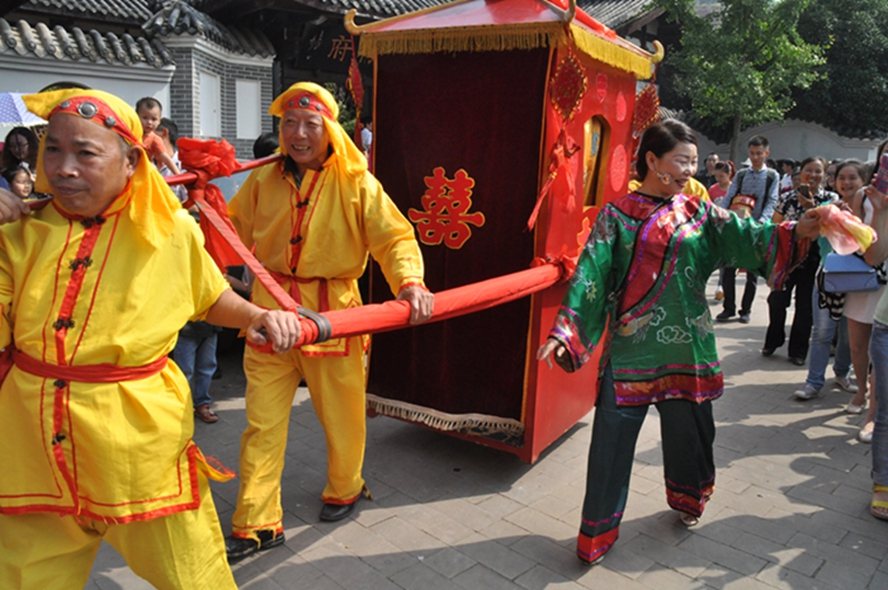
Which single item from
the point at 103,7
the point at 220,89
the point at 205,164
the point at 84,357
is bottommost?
the point at 84,357

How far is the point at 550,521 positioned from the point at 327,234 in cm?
168

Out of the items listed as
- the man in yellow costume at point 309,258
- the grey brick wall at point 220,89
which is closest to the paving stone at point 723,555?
the man in yellow costume at point 309,258

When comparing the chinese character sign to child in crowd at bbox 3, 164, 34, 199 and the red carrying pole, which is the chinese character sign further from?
child in crowd at bbox 3, 164, 34, 199

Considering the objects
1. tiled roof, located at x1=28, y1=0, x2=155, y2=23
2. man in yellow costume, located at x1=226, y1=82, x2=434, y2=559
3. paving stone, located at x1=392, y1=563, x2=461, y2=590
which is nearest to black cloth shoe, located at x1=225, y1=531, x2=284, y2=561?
man in yellow costume, located at x1=226, y1=82, x2=434, y2=559

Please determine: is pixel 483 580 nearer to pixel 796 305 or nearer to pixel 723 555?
pixel 723 555

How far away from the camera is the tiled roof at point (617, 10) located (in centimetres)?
1623

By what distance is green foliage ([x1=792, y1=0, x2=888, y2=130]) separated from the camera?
19297mm

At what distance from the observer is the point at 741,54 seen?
1591cm

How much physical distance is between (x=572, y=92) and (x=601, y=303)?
1044 millimetres

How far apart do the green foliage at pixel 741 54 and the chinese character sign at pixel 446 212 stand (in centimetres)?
1402

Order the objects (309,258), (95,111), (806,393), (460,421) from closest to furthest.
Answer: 1. (95,111)
2. (309,258)
3. (460,421)
4. (806,393)

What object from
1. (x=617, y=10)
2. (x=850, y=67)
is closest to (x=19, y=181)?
(x=617, y=10)

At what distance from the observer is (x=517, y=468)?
3.88m

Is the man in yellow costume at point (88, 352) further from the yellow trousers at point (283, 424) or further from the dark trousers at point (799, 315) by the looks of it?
the dark trousers at point (799, 315)
